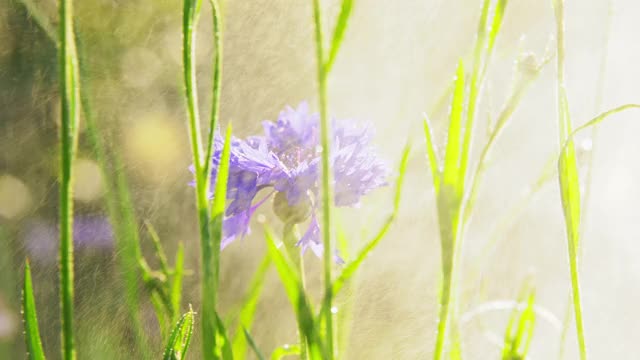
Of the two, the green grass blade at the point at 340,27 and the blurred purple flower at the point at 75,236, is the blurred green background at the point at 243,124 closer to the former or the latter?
the blurred purple flower at the point at 75,236

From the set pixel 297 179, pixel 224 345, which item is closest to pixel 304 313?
pixel 224 345

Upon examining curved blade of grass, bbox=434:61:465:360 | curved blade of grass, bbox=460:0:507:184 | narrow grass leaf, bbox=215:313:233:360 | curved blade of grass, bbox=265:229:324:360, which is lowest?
narrow grass leaf, bbox=215:313:233:360

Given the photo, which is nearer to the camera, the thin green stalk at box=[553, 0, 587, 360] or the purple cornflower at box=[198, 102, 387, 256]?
the thin green stalk at box=[553, 0, 587, 360]

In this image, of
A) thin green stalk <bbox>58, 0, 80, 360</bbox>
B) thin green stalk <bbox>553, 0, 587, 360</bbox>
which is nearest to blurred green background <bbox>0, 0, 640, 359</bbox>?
thin green stalk <bbox>553, 0, 587, 360</bbox>

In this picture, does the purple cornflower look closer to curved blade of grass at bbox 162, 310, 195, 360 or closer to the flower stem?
the flower stem

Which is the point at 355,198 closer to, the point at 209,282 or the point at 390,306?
the point at 209,282

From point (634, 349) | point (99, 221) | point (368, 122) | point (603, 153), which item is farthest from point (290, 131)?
point (634, 349)

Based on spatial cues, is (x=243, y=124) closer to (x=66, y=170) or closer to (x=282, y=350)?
(x=282, y=350)

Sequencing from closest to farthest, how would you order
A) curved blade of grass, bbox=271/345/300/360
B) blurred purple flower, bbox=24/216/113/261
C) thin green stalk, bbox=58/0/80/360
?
thin green stalk, bbox=58/0/80/360, curved blade of grass, bbox=271/345/300/360, blurred purple flower, bbox=24/216/113/261
